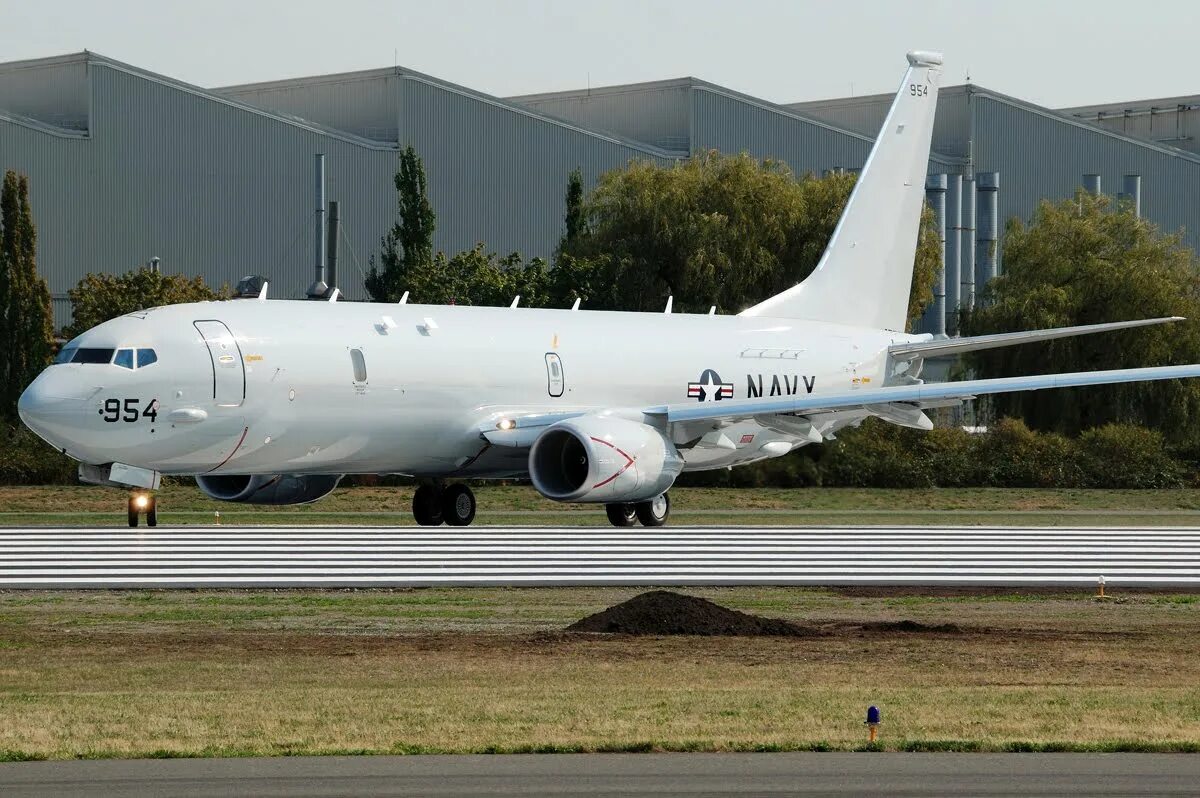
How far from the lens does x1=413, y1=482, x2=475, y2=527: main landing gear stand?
31938 mm

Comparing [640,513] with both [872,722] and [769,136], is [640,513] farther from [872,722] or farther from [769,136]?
[769,136]

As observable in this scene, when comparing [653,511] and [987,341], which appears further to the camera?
[987,341]

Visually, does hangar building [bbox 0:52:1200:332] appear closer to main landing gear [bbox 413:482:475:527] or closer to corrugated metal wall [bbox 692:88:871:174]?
corrugated metal wall [bbox 692:88:871:174]

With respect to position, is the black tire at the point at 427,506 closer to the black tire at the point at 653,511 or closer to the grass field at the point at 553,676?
the black tire at the point at 653,511

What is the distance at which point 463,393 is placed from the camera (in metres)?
30.6

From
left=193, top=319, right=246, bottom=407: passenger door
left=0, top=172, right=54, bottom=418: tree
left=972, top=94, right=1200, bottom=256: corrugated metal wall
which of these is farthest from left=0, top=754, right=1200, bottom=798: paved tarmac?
left=972, top=94, right=1200, bottom=256: corrugated metal wall

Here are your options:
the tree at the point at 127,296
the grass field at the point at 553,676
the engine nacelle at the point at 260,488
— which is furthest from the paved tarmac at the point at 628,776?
the tree at the point at 127,296

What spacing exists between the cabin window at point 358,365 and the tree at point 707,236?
1128 inches

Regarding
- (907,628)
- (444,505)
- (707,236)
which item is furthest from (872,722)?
(707,236)

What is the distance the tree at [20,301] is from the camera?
165ft

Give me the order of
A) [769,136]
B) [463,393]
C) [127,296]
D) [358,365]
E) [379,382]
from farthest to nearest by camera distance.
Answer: [769,136]
[127,296]
[463,393]
[379,382]
[358,365]

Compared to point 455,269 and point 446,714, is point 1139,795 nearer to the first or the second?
point 446,714

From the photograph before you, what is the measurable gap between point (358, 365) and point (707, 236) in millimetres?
29399

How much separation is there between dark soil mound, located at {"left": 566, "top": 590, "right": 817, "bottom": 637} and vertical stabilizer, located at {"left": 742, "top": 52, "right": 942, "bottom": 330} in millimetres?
20316
